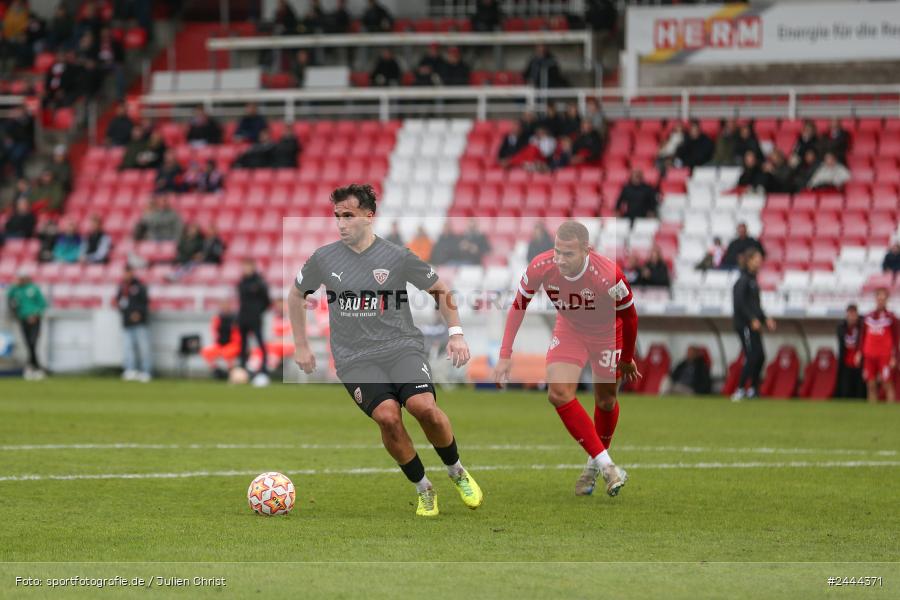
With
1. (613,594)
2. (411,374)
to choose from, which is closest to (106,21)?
(411,374)

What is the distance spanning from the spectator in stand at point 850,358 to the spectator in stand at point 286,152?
12.3 m

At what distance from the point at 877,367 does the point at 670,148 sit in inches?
273

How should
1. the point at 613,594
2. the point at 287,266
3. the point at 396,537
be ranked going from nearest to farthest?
the point at 613,594 → the point at 396,537 → the point at 287,266

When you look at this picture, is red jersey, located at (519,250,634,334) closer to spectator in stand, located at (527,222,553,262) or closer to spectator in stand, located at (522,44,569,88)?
spectator in stand, located at (527,222,553,262)

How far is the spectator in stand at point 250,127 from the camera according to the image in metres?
31.7

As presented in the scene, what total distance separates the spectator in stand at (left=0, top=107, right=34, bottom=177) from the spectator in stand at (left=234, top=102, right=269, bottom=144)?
479 centimetres

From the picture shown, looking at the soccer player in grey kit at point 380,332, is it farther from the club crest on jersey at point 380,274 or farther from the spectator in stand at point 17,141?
the spectator in stand at point 17,141

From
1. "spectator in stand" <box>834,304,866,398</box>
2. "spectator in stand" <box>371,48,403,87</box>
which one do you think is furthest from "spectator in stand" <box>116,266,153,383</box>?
"spectator in stand" <box>834,304,866,398</box>

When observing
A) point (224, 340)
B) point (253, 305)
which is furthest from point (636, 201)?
point (224, 340)

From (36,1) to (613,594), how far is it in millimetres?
34708

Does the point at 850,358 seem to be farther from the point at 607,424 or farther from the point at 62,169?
the point at 62,169

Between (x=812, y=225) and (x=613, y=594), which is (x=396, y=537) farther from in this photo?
(x=812, y=225)

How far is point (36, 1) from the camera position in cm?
3850

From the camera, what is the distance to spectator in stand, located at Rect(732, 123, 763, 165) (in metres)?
26.9
